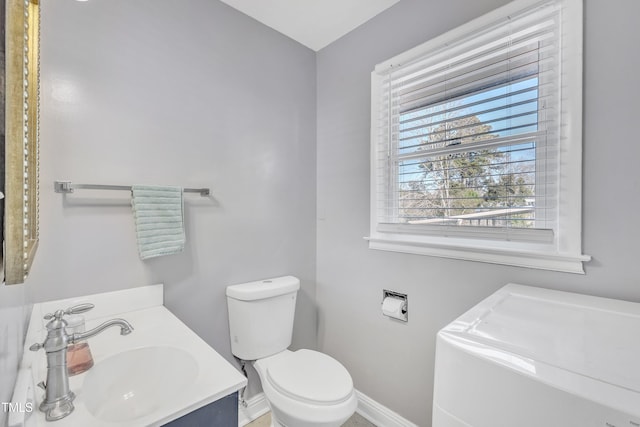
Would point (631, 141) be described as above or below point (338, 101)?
below

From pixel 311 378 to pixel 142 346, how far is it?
75cm

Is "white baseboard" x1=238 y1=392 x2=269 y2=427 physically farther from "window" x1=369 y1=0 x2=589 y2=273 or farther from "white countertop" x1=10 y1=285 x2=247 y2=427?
"window" x1=369 y1=0 x2=589 y2=273

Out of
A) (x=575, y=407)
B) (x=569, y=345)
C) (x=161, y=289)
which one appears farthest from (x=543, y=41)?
(x=161, y=289)

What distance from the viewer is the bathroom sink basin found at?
926mm

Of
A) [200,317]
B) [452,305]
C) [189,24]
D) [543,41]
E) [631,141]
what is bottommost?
[200,317]

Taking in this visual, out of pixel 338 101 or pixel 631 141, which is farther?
pixel 338 101

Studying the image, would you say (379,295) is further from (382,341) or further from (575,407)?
(575,407)

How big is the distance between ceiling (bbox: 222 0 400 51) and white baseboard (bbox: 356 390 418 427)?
226 centimetres

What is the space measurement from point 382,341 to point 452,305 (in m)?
0.50

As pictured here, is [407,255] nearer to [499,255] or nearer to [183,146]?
[499,255]

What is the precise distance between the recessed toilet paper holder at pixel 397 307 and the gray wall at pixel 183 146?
0.64 m

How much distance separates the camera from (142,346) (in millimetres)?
1030

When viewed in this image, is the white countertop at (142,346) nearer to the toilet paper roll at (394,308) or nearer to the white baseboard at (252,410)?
the white baseboard at (252,410)

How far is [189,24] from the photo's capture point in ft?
5.05
